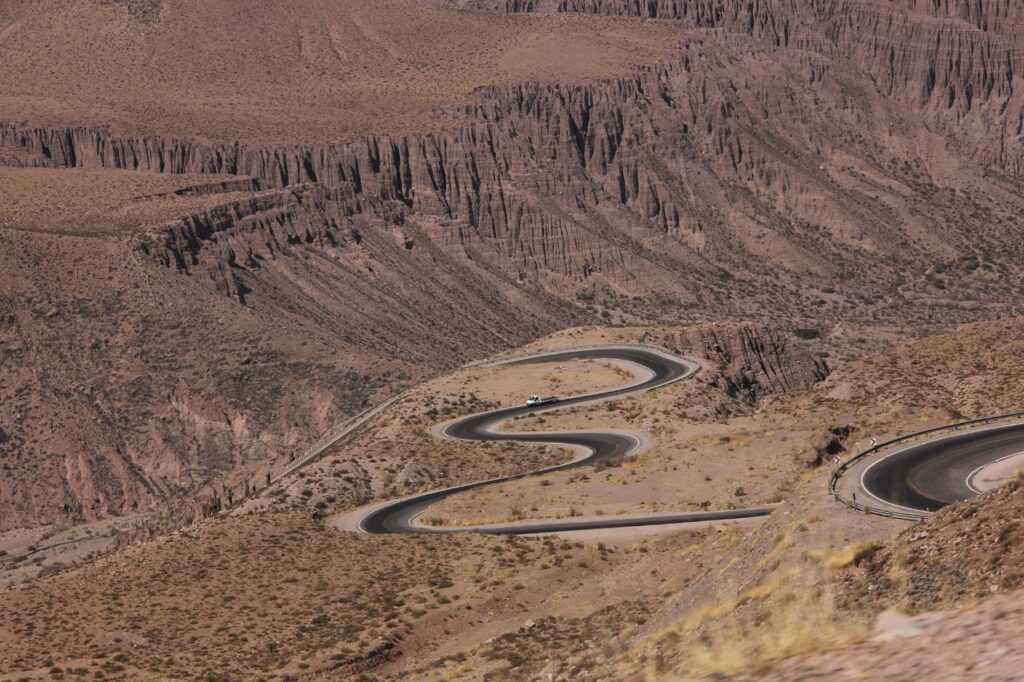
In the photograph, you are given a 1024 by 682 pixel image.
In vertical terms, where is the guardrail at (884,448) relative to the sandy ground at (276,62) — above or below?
below

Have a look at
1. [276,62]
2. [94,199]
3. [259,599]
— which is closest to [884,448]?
[259,599]

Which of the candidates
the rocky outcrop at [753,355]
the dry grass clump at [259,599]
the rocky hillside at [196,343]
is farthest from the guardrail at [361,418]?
the dry grass clump at [259,599]

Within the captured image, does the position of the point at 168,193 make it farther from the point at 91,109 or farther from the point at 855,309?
the point at 855,309

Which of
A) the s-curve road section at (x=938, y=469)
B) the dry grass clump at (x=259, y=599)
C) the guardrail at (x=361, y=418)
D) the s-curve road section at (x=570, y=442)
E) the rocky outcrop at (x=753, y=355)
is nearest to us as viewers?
the s-curve road section at (x=938, y=469)

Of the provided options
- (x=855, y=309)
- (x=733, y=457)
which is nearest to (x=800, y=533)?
(x=733, y=457)

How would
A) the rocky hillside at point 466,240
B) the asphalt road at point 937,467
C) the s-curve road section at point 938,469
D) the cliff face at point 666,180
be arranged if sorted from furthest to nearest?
the cliff face at point 666,180 < the rocky hillside at point 466,240 < the asphalt road at point 937,467 < the s-curve road section at point 938,469

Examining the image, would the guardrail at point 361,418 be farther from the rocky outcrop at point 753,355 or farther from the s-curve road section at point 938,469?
the s-curve road section at point 938,469
